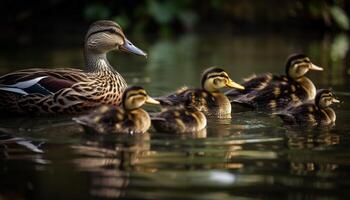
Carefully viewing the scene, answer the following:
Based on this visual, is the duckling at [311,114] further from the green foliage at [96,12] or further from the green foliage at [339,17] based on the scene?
the green foliage at [96,12]

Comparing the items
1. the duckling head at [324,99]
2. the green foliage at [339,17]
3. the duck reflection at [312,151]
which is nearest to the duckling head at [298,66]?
the duckling head at [324,99]

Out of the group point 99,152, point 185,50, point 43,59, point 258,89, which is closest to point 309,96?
point 258,89

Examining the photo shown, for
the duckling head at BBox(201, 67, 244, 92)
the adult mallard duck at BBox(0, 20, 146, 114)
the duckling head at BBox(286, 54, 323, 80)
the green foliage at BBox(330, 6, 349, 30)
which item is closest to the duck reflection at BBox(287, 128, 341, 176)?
the duckling head at BBox(201, 67, 244, 92)

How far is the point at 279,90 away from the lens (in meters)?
7.67

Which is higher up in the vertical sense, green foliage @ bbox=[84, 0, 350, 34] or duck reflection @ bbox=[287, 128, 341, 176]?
green foliage @ bbox=[84, 0, 350, 34]

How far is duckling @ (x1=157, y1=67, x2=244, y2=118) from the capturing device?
7121 mm

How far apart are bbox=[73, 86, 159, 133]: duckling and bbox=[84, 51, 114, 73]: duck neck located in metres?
1.55

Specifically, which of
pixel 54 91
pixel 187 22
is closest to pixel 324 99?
pixel 54 91

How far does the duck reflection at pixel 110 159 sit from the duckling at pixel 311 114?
3.57ft

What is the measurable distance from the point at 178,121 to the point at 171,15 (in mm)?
12883

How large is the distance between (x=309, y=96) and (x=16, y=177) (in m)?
3.59

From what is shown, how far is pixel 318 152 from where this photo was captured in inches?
212

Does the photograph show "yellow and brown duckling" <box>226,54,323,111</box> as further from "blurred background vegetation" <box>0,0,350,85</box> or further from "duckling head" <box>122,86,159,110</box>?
"blurred background vegetation" <box>0,0,350,85</box>

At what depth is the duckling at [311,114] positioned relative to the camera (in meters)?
6.48
